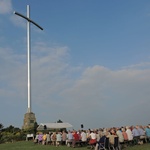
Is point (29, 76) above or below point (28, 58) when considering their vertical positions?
below

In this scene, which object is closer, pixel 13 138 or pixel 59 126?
pixel 13 138

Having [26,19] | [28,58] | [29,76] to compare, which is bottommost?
[29,76]

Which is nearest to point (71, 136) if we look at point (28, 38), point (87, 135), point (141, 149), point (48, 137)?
point (87, 135)

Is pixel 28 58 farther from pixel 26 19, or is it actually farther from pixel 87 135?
pixel 87 135

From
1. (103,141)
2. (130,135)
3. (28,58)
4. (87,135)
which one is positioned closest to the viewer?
(103,141)

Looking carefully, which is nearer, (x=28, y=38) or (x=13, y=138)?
(x=13, y=138)

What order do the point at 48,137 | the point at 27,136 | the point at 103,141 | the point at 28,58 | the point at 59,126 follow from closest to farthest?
1. the point at 103,141
2. the point at 48,137
3. the point at 27,136
4. the point at 59,126
5. the point at 28,58

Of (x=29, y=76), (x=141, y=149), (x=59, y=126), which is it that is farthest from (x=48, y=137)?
(x=29, y=76)

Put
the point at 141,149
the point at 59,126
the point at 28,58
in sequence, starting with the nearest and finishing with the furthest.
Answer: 1. the point at 141,149
2. the point at 59,126
3. the point at 28,58

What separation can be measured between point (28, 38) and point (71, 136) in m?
30.4

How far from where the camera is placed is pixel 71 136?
19.7 m

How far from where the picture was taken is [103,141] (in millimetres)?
13992

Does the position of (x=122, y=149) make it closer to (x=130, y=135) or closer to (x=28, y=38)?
(x=130, y=135)

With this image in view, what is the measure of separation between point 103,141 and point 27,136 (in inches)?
789
